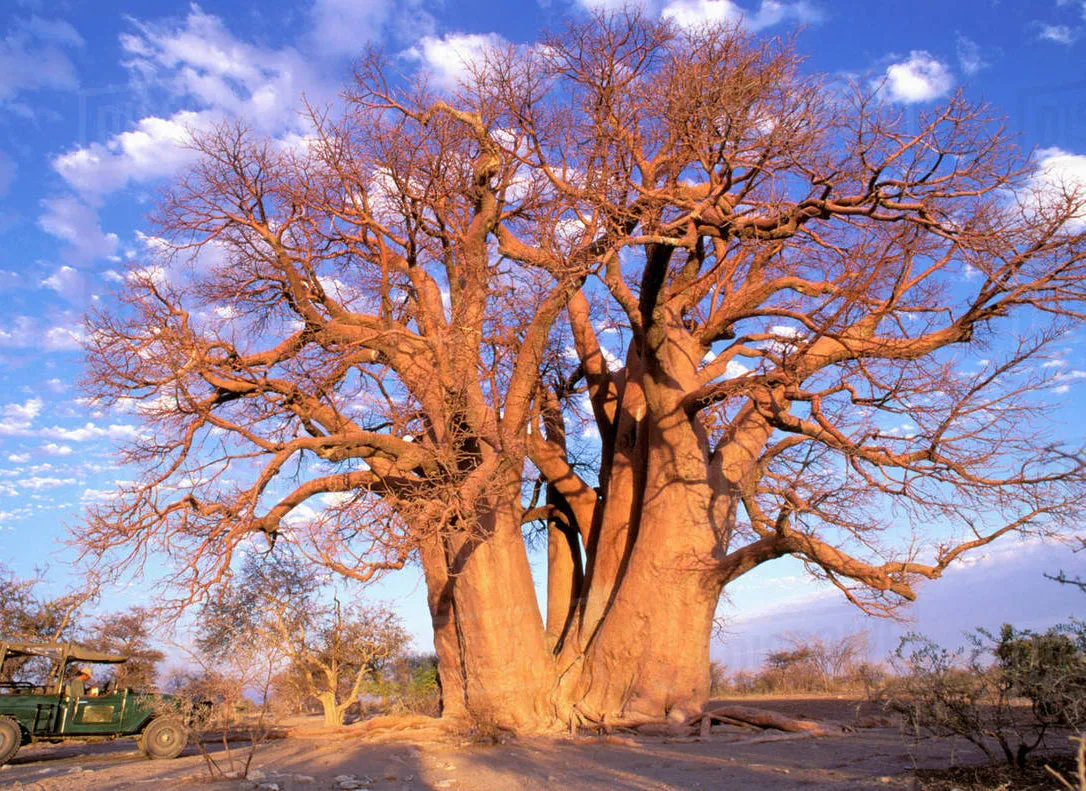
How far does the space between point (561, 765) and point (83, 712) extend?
234 inches

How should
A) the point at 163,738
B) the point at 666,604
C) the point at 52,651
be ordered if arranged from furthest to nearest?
1. the point at 52,651
2. the point at 163,738
3. the point at 666,604

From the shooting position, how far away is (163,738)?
888 cm

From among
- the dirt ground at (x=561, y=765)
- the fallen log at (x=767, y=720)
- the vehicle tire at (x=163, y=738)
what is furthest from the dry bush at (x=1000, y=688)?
the vehicle tire at (x=163, y=738)

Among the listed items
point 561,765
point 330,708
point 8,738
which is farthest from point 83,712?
point 561,765

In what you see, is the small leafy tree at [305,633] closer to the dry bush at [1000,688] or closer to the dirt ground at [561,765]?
the dirt ground at [561,765]

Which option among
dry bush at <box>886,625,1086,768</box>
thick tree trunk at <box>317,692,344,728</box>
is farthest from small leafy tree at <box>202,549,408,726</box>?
dry bush at <box>886,625,1086,768</box>

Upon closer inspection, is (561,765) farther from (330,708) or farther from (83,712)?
(83,712)

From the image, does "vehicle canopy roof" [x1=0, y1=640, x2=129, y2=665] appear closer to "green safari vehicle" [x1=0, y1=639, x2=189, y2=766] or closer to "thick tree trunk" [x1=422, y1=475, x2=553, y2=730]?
"green safari vehicle" [x1=0, y1=639, x2=189, y2=766]

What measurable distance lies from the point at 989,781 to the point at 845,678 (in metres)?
11.7

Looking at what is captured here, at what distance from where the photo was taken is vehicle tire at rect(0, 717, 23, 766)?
8250 millimetres

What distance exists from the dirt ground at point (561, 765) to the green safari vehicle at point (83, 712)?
0.40m

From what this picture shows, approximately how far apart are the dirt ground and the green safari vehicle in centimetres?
40

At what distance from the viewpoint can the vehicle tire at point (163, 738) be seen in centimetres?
880

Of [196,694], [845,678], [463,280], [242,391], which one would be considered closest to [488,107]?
[463,280]
